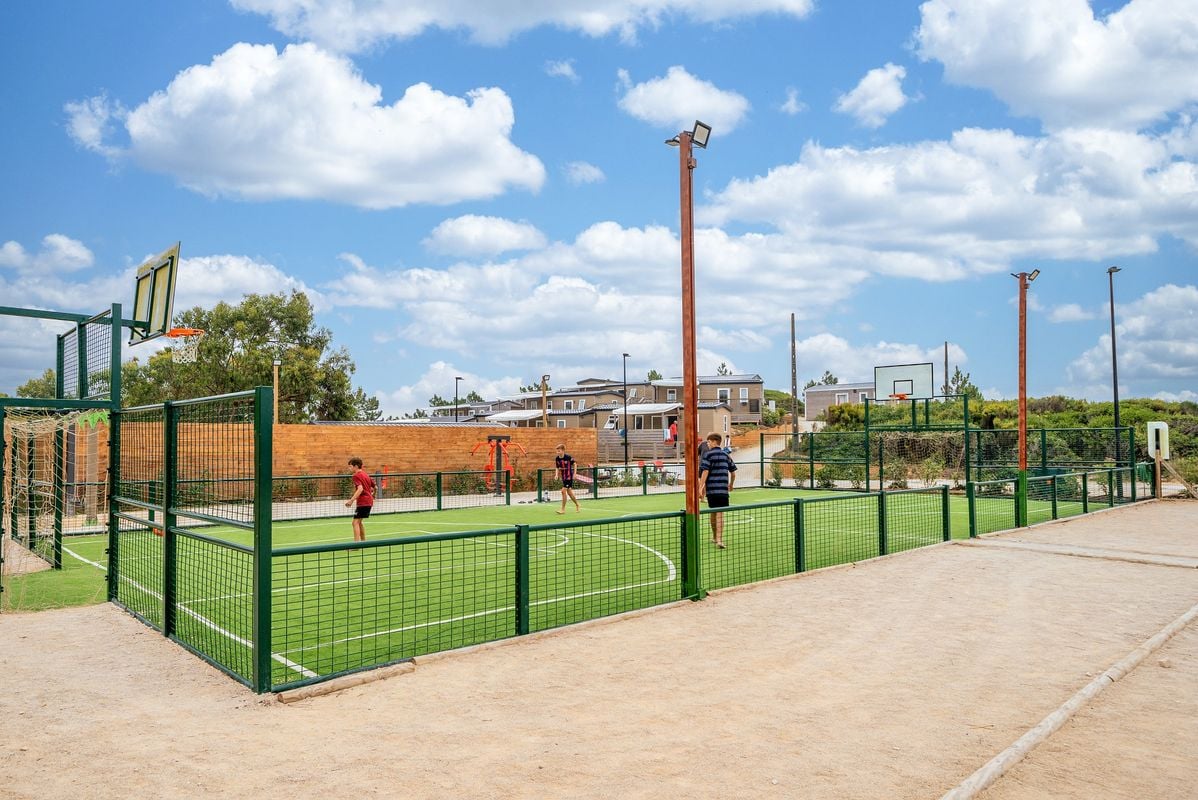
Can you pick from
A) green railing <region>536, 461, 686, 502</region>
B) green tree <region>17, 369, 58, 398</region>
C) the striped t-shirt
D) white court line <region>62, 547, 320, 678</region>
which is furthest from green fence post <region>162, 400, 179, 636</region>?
green tree <region>17, 369, 58, 398</region>

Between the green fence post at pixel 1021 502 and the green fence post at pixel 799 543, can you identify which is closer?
the green fence post at pixel 799 543

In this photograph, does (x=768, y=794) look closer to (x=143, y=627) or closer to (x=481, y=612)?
(x=481, y=612)

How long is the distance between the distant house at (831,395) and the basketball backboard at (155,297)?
244 ft

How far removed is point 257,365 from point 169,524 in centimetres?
4107

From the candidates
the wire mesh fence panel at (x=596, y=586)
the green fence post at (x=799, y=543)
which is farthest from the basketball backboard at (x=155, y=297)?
the green fence post at (x=799, y=543)

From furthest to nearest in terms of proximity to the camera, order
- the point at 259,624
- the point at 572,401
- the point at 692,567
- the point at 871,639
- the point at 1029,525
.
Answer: the point at 572,401 < the point at 1029,525 < the point at 692,567 < the point at 871,639 < the point at 259,624

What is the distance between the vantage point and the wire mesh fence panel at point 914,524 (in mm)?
15273

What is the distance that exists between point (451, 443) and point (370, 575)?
20.7 metres

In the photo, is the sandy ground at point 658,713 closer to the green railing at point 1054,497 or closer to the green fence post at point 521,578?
the green fence post at point 521,578

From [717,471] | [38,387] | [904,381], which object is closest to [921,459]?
[904,381]

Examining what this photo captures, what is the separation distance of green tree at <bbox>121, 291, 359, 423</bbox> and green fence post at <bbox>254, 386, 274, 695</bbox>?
42.4m

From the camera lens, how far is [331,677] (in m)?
6.88

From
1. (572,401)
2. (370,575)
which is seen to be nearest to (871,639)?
(370,575)

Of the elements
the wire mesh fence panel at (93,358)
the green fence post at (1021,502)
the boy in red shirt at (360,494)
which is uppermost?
the wire mesh fence panel at (93,358)
